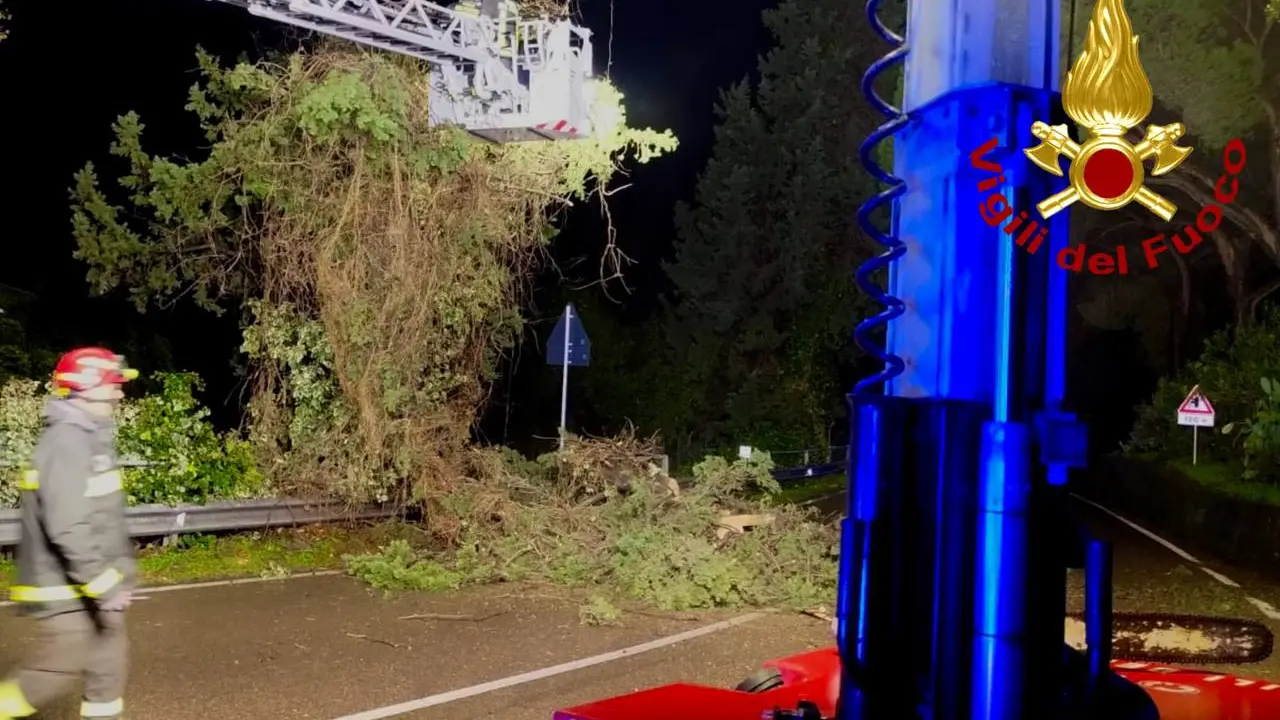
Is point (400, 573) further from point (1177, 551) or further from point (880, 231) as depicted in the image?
point (1177, 551)

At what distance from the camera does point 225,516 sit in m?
11.3

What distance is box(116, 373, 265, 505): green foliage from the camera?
36.8ft

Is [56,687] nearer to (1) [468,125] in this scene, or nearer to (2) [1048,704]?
(2) [1048,704]

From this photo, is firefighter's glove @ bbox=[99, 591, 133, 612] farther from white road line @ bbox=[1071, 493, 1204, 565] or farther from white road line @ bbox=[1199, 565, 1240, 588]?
white road line @ bbox=[1071, 493, 1204, 565]

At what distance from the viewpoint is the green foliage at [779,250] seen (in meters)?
37.4

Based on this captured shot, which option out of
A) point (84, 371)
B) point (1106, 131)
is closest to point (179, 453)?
point (84, 371)

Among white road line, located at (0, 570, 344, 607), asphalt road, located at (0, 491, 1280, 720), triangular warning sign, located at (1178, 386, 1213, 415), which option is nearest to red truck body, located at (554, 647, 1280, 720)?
asphalt road, located at (0, 491, 1280, 720)

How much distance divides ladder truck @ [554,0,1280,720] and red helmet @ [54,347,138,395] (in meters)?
3.97

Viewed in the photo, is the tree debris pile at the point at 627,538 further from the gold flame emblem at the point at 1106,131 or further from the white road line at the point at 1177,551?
the gold flame emblem at the point at 1106,131

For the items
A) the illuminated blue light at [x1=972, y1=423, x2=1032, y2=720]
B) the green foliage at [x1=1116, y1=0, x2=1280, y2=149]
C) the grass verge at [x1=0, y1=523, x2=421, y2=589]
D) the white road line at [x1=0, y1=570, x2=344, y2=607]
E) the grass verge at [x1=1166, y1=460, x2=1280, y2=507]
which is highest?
the green foliage at [x1=1116, y1=0, x2=1280, y2=149]

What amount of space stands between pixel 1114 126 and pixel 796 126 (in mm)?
38132

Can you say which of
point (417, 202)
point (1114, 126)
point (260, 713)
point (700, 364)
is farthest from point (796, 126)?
point (1114, 126)

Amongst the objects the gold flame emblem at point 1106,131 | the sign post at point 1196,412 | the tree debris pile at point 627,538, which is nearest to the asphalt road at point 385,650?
the tree debris pile at point 627,538

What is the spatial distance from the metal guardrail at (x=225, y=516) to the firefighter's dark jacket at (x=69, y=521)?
18.0 ft
